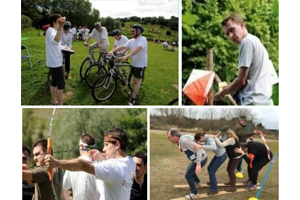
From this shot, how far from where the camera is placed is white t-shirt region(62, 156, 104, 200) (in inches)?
201

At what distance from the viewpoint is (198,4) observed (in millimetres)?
5398

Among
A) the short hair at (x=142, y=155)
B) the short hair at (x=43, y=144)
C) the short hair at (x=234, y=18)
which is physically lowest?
the short hair at (x=142, y=155)

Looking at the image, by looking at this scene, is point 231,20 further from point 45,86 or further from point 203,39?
point 45,86

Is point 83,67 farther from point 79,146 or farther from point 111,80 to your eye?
point 79,146

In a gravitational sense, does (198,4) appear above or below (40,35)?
above

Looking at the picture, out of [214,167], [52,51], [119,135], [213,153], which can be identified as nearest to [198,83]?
[213,153]

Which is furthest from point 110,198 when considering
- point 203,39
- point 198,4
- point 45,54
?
point 198,4

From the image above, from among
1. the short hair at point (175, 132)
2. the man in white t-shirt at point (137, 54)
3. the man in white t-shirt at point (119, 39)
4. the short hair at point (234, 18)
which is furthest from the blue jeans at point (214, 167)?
the man in white t-shirt at point (119, 39)

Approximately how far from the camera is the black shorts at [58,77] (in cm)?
529

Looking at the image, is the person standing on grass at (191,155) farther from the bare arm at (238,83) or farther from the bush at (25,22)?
the bush at (25,22)

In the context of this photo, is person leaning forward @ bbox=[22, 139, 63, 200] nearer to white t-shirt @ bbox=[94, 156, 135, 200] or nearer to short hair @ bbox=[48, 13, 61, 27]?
white t-shirt @ bbox=[94, 156, 135, 200]

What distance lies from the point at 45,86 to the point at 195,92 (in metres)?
1.84

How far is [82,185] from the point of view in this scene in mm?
5137
